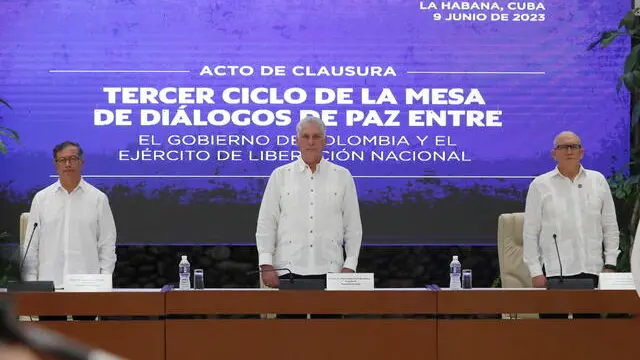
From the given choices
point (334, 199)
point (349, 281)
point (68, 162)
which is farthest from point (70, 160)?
point (349, 281)

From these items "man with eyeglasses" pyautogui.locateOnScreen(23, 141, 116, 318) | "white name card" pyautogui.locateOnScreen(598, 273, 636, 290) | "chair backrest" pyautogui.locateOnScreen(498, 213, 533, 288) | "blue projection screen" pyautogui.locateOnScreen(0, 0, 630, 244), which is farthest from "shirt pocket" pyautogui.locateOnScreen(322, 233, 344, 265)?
"white name card" pyautogui.locateOnScreen(598, 273, 636, 290)

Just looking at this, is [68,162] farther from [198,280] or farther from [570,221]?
[570,221]

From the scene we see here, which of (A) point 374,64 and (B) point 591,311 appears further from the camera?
(A) point 374,64

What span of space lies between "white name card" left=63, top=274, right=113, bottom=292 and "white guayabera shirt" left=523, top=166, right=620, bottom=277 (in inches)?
78.5

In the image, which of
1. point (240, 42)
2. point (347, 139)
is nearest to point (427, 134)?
point (347, 139)

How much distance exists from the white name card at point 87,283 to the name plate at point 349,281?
2.82ft

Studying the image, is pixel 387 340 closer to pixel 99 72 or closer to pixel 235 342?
pixel 235 342

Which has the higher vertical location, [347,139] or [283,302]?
[347,139]

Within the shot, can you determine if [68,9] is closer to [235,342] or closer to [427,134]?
[427,134]

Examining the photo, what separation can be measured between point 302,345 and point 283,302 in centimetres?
18

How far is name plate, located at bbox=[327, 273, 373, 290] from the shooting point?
340 centimetres

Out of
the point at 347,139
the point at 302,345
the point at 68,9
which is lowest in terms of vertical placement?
the point at 302,345

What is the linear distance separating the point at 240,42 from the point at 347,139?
2.91 feet

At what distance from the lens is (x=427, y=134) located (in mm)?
5414
